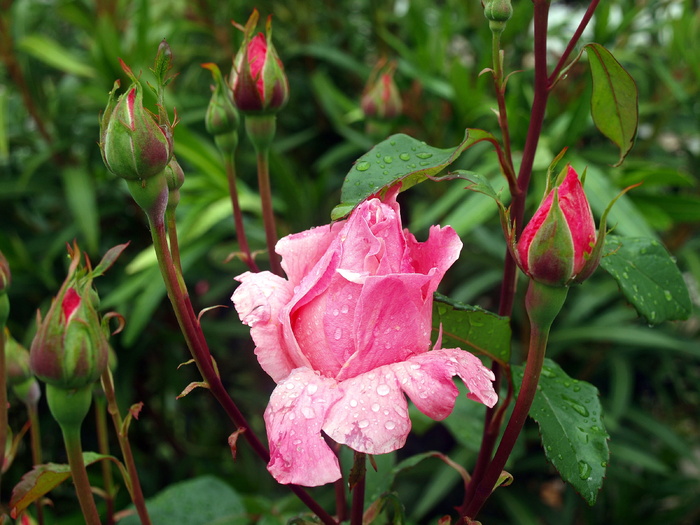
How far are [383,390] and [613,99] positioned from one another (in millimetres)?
250

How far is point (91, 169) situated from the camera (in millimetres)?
1276

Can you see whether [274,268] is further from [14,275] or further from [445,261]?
[14,275]

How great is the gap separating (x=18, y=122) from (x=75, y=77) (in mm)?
155

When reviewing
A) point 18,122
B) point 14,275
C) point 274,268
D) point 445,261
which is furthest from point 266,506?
point 18,122

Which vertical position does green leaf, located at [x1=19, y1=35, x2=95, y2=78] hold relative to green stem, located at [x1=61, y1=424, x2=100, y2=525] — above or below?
above

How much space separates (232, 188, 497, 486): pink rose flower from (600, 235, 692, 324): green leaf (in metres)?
0.17

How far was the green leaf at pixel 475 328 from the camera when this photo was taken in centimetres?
39

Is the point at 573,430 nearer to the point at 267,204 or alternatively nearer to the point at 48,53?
Result: the point at 267,204

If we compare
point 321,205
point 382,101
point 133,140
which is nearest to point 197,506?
point 133,140

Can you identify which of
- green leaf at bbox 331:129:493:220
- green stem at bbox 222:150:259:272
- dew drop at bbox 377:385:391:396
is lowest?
dew drop at bbox 377:385:391:396

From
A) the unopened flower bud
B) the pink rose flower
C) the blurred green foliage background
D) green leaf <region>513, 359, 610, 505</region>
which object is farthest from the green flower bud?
the blurred green foliage background

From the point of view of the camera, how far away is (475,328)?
0.41m

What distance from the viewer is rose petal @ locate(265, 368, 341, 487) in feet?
0.94

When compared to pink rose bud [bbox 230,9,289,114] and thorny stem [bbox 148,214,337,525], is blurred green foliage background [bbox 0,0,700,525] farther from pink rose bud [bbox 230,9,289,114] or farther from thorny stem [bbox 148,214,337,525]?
thorny stem [bbox 148,214,337,525]
